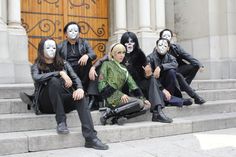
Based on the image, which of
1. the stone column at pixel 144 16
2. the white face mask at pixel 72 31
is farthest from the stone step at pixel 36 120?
the stone column at pixel 144 16

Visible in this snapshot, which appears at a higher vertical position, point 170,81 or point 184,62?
point 184,62

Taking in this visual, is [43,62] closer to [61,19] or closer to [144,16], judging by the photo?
[61,19]

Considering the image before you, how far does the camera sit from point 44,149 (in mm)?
4508

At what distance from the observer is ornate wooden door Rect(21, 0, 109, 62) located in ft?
27.4

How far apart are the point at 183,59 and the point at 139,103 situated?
1996 millimetres

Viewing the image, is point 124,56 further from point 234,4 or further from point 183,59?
point 234,4

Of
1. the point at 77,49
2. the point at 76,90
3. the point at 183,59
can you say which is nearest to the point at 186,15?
the point at 183,59

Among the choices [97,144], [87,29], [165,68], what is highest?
[87,29]

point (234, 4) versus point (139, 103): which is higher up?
point (234, 4)

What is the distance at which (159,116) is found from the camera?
5.53 m

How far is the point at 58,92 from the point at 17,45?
2998 mm

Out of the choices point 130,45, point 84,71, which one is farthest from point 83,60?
point 130,45

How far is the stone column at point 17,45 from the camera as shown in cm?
704

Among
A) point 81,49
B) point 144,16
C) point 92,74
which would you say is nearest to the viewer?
point 92,74
